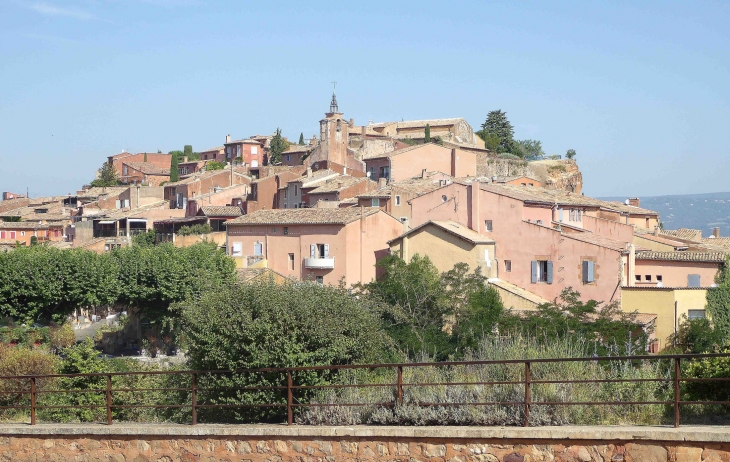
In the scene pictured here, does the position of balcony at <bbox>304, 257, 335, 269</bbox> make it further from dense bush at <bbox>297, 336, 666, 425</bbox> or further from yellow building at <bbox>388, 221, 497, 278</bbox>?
dense bush at <bbox>297, 336, 666, 425</bbox>

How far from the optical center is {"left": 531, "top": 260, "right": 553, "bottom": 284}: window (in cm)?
3909

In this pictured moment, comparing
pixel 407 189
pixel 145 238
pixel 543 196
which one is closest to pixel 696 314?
pixel 543 196

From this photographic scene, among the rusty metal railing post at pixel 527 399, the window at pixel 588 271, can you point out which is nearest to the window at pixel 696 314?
the window at pixel 588 271

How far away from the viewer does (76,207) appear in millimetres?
81562

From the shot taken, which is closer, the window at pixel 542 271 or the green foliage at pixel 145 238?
the window at pixel 542 271

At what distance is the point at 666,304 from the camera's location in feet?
114

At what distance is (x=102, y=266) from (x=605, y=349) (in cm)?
2397

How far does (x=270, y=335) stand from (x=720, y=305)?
1133 inches

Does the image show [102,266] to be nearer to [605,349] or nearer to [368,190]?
[368,190]

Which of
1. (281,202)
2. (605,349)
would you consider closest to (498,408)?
(605,349)

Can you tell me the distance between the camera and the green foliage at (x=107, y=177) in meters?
89.7

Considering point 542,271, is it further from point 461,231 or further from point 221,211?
point 221,211

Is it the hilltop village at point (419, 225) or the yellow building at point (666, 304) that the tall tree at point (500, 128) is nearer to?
the hilltop village at point (419, 225)

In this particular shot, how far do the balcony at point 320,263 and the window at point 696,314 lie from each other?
18.3 m
